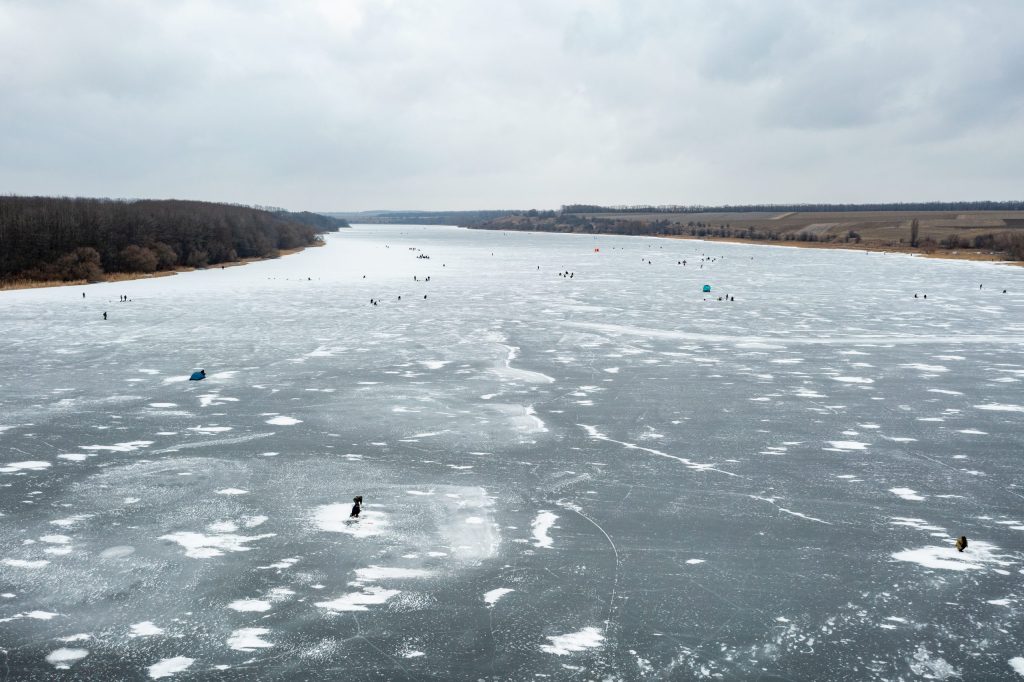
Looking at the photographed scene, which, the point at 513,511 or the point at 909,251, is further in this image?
the point at 909,251

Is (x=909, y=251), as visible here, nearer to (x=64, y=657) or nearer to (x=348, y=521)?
(x=348, y=521)

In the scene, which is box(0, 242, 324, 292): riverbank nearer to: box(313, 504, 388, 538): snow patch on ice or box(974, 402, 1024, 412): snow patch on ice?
box(313, 504, 388, 538): snow patch on ice

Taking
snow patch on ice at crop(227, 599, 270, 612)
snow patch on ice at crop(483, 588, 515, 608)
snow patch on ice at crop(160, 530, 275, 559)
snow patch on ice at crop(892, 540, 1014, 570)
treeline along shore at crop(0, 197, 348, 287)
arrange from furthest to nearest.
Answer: treeline along shore at crop(0, 197, 348, 287), snow patch on ice at crop(160, 530, 275, 559), snow patch on ice at crop(892, 540, 1014, 570), snow patch on ice at crop(483, 588, 515, 608), snow patch on ice at crop(227, 599, 270, 612)

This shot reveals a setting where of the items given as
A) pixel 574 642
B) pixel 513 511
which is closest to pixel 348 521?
pixel 513 511

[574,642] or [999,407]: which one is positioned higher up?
[999,407]

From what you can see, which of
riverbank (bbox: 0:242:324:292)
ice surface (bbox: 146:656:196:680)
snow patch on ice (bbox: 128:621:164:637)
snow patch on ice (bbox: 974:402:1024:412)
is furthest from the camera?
riverbank (bbox: 0:242:324:292)

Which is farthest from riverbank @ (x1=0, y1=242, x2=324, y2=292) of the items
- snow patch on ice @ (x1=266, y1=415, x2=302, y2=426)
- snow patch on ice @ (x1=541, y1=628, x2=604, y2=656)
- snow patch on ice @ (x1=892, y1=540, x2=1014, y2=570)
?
snow patch on ice @ (x1=892, y1=540, x2=1014, y2=570)

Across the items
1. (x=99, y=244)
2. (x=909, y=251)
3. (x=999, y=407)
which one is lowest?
(x=999, y=407)

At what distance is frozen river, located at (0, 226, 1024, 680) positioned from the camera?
24.5ft

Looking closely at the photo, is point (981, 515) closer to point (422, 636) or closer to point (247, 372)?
point (422, 636)

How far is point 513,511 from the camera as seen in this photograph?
35.2 ft

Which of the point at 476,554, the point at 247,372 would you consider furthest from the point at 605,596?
the point at 247,372

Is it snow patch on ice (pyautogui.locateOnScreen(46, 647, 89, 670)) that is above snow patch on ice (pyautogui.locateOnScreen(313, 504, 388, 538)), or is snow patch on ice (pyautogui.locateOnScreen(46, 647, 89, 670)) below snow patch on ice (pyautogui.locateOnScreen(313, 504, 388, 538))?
below

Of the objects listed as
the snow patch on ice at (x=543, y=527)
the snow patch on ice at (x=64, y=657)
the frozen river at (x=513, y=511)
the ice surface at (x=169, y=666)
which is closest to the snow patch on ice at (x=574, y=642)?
the frozen river at (x=513, y=511)
